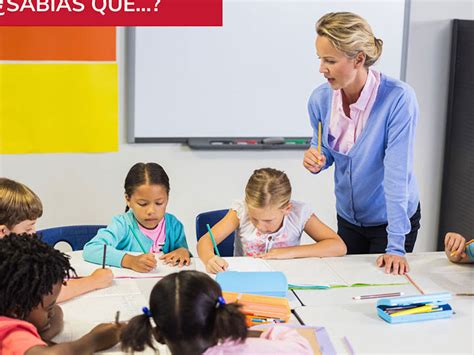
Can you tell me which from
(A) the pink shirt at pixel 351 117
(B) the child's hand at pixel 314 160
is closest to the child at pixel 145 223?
(B) the child's hand at pixel 314 160

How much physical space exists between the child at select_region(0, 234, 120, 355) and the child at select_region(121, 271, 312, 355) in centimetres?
18

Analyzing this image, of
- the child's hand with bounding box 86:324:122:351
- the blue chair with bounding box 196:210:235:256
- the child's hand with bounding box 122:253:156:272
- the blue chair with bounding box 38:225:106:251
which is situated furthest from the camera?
the blue chair with bounding box 196:210:235:256

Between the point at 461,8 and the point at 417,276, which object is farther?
the point at 461,8

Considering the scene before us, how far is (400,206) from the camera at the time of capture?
2.40m

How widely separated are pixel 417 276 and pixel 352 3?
6.01 feet

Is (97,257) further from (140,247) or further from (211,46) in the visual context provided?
(211,46)

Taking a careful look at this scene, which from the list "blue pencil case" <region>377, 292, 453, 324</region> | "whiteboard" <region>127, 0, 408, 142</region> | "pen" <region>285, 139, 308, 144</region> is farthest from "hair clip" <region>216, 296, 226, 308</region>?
"pen" <region>285, 139, 308, 144</region>

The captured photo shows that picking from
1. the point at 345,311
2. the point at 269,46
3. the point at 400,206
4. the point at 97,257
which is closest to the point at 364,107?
the point at 400,206

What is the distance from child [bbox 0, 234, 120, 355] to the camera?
5.37 ft

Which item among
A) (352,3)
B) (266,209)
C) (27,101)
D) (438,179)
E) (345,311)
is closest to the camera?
(345,311)

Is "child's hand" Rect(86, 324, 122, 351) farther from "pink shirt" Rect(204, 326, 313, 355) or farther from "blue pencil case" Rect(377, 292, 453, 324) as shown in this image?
"blue pencil case" Rect(377, 292, 453, 324)

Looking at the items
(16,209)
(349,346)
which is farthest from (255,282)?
(16,209)

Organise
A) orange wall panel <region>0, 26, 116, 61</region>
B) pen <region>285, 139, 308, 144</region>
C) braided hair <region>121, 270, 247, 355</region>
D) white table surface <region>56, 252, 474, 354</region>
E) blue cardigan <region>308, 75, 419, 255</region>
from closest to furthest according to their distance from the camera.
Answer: braided hair <region>121, 270, 247, 355</region>
white table surface <region>56, 252, 474, 354</region>
blue cardigan <region>308, 75, 419, 255</region>
orange wall panel <region>0, 26, 116, 61</region>
pen <region>285, 139, 308, 144</region>

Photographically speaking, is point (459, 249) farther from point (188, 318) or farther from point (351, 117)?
point (188, 318)
